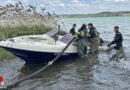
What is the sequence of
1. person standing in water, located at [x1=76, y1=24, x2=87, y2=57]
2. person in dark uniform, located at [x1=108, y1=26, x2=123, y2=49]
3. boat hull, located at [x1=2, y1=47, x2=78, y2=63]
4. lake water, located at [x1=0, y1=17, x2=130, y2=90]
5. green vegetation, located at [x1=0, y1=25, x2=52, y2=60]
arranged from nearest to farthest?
1. lake water, located at [x1=0, y1=17, x2=130, y2=90]
2. boat hull, located at [x1=2, y1=47, x2=78, y2=63]
3. person standing in water, located at [x1=76, y1=24, x2=87, y2=57]
4. green vegetation, located at [x1=0, y1=25, x2=52, y2=60]
5. person in dark uniform, located at [x1=108, y1=26, x2=123, y2=49]

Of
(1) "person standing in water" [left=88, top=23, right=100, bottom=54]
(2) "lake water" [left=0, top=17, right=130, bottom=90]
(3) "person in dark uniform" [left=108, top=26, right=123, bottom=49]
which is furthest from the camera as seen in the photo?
(3) "person in dark uniform" [left=108, top=26, right=123, bottom=49]

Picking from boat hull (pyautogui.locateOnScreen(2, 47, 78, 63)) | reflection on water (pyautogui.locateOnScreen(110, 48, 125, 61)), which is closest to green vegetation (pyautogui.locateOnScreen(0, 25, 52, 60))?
boat hull (pyautogui.locateOnScreen(2, 47, 78, 63))

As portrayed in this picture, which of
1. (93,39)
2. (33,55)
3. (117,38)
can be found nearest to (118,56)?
(117,38)

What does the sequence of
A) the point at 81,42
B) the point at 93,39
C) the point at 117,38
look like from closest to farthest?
the point at 81,42 → the point at 93,39 → the point at 117,38

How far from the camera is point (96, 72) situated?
808 centimetres

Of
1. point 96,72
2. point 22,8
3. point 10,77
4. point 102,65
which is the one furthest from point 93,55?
point 22,8

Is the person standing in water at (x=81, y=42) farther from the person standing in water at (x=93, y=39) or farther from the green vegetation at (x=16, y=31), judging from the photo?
the green vegetation at (x=16, y=31)

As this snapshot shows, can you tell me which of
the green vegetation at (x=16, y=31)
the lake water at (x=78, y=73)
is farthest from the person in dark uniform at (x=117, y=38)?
the green vegetation at (x=16, y=31)

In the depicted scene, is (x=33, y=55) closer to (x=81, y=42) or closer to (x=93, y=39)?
(x=81, y=42)

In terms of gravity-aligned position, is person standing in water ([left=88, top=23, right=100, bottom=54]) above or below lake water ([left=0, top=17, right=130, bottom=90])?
above

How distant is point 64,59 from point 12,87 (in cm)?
366

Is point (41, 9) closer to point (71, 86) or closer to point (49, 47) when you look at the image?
point (49, 47)

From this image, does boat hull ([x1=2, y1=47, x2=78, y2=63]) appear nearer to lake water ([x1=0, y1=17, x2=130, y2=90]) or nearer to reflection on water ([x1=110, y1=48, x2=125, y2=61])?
lake water ([x1=0, y1=17, x2=130, y2=90])

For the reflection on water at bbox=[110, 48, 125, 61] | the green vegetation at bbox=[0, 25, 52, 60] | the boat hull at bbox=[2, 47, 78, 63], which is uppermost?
the green vegetation at bbox=[0, 25, 52, 60]
